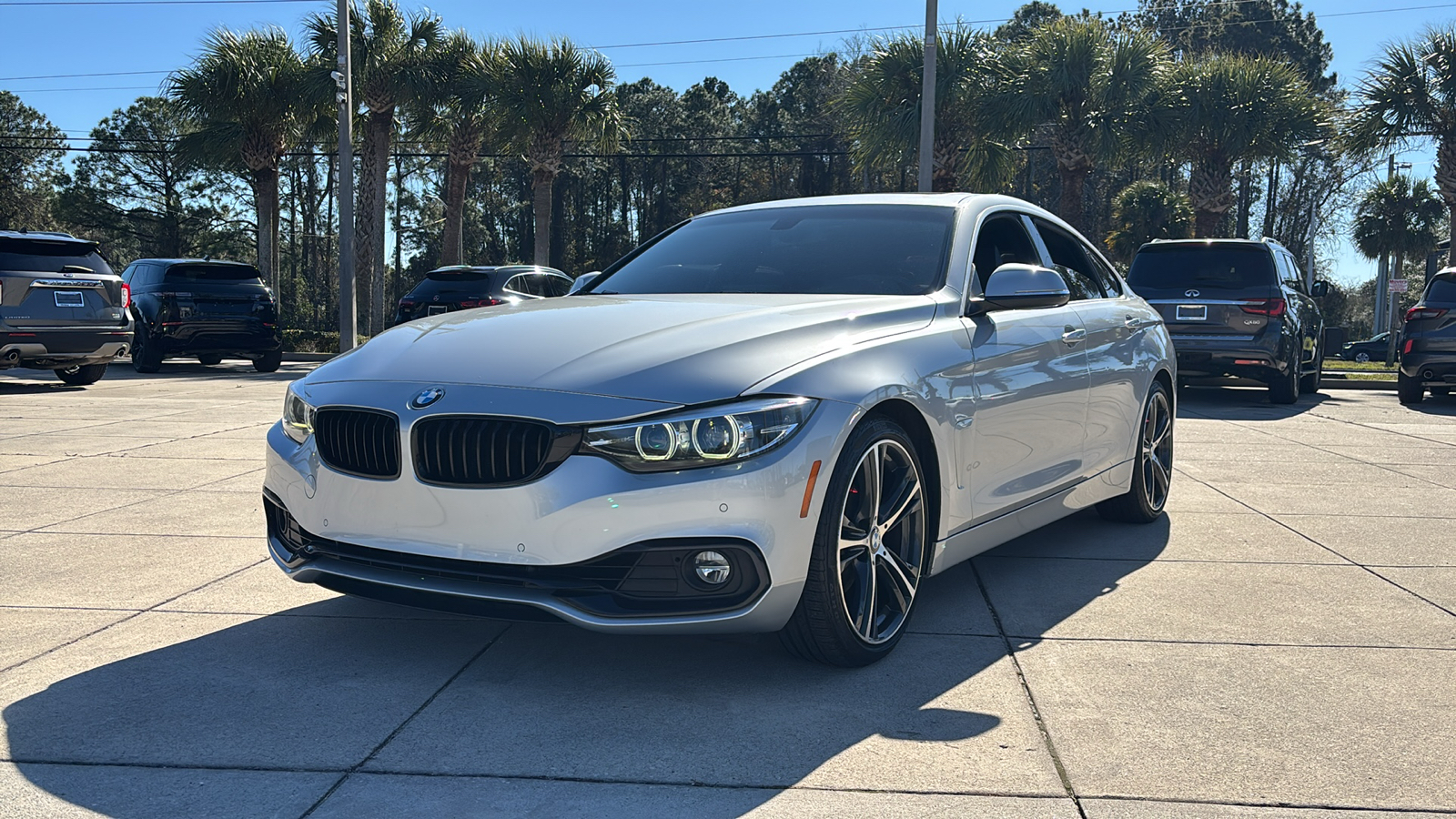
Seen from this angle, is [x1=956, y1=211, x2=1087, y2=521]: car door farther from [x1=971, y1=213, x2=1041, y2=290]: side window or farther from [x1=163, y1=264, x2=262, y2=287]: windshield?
[x1=163, y1=264, x2=262, y2=287]: windshield

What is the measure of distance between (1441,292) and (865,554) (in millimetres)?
13435

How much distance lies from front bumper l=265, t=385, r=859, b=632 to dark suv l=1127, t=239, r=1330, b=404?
11.5m

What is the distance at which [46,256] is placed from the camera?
13.7 metres

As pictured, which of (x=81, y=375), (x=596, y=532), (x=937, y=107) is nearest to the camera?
(x=596, y=532)

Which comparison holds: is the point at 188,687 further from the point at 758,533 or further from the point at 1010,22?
the point at 1010,22

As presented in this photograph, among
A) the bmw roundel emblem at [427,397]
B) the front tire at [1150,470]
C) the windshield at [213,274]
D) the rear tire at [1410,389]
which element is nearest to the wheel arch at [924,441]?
the bmw roundel emblem at [427,397]

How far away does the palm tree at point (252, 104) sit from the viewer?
90.4 feet

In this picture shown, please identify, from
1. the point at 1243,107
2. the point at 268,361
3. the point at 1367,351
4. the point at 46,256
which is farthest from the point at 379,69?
the point at 1367,351

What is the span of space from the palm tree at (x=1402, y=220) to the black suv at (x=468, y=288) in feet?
125

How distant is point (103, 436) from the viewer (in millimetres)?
9438

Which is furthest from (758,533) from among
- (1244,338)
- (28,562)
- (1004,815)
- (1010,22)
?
(1010,22)

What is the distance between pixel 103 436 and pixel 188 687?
670 centimetres

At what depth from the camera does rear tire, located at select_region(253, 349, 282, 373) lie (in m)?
18.5

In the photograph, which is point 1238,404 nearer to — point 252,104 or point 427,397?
point 427,397
